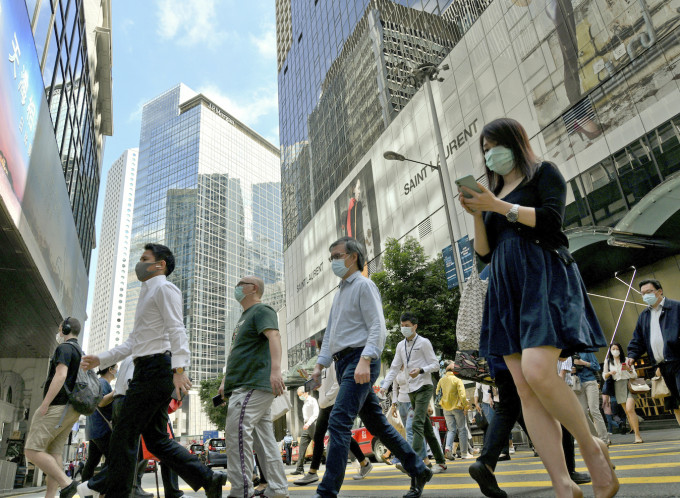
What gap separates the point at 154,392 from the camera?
134 inches

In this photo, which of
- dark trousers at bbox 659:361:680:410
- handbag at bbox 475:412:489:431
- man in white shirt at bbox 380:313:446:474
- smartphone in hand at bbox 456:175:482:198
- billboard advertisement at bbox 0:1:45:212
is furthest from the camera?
handbag at bbox 475:412:489:431

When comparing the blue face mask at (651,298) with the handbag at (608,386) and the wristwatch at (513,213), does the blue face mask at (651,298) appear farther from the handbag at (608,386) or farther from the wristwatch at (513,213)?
the handbag at (608,386)

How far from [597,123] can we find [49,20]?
16118 mm

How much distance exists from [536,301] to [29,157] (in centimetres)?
1057

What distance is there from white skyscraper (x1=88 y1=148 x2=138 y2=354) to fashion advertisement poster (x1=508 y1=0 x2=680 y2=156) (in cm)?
15485

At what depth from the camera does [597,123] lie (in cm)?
1568

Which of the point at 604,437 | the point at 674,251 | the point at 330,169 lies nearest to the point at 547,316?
the point at 604,437

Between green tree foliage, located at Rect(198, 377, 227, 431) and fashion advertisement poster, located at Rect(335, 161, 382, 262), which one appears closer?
fashion advertisement poster, located at Rect(335, 161, 382, 262)

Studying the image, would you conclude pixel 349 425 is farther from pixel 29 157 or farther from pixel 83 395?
pixel 29 157

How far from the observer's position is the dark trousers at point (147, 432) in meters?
3.26

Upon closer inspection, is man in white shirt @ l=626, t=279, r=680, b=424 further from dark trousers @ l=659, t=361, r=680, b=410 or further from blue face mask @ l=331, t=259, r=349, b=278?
blue face mask @ l=331, t=259, r=349, b=278

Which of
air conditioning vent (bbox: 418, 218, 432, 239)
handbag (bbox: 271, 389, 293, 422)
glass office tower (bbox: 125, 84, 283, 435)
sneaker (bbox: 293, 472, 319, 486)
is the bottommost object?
sneaker (bbox: 293, 472, 319, 486)

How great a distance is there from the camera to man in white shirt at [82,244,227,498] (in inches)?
130

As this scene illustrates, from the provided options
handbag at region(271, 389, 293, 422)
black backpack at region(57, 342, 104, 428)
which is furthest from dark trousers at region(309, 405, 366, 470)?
black backpack at region(57, 342, 104, 428)
